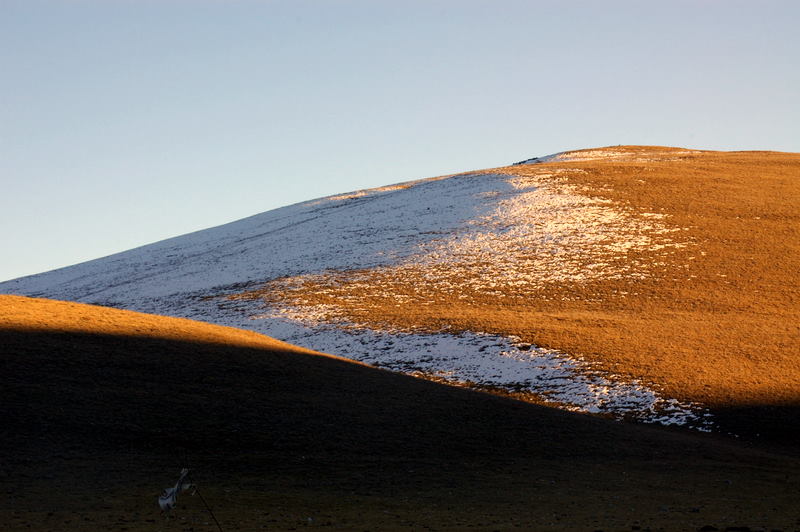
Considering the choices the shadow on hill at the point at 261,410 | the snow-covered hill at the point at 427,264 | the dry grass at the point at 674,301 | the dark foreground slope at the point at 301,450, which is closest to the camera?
the dark foreground slope at the point at 301,450

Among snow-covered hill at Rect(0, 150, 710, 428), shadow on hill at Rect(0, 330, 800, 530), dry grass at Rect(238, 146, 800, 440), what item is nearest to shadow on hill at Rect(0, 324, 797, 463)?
shadow on hill at Rect(0, 330, 800, 530)

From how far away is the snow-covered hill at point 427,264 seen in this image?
40438 mm

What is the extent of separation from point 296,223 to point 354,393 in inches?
1981

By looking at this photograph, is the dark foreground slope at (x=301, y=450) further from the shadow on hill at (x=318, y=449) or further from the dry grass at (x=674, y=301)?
the dry grass at (x=674, y=301)

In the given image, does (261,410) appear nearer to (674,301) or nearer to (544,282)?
(544,282)

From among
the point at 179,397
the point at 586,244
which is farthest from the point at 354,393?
the point at 586,244

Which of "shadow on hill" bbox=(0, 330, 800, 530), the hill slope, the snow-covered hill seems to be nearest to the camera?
"shadow on hill" bbox=(0, 330, 800, 530)

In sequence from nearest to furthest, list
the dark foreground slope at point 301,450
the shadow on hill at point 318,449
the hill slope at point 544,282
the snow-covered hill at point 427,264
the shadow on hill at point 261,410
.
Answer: the dark foreground slope at point 301,450 → the shadow on hill at point 318,449 → the shadow on hill at point 261,410 → the hill slope at point 544,282 → the snow-covered hill at point 427,264

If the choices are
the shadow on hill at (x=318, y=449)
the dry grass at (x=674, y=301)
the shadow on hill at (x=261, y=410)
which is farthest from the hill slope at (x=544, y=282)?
the shadow on hill at (x=318, y=449)

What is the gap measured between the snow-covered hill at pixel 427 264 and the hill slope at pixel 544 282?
7.3 inches

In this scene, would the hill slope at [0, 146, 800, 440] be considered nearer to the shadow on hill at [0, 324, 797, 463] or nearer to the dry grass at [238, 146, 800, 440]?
the dry grass at [238, 146, 800, 440]

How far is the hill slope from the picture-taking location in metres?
39.5

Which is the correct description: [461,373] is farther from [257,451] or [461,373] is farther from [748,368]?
[257,451]

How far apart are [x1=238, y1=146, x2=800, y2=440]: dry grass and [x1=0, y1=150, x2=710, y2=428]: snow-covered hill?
1187mm
